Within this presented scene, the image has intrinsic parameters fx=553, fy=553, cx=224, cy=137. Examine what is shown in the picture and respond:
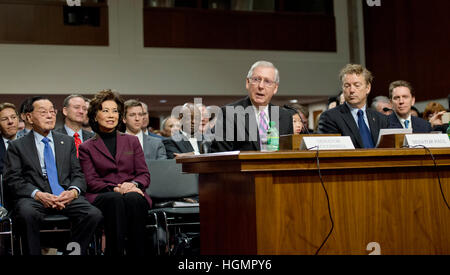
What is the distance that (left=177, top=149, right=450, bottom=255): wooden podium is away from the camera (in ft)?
7.52

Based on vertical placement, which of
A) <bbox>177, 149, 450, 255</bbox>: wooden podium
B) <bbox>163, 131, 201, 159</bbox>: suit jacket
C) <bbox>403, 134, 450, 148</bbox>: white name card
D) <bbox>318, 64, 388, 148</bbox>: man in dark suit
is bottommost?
<bbox>177, 149, 450, 255</bbox>: wooden podium

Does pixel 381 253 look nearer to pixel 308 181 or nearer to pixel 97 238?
pixel 308 181

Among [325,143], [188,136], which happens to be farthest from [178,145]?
[325,143]

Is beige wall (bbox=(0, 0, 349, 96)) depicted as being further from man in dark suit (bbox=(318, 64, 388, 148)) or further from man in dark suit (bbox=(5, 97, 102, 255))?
man in dark suit (bbox=(318, 64, 388, 148))

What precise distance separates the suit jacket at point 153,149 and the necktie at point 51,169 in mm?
1097

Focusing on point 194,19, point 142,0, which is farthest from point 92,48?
point 194,19

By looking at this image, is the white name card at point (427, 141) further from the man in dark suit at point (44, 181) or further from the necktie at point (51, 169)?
the necktie at point (51, 169)

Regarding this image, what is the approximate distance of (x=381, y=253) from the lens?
7.97 feet

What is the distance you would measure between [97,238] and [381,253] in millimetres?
2139

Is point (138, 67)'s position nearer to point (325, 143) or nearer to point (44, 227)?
point (44, 227)

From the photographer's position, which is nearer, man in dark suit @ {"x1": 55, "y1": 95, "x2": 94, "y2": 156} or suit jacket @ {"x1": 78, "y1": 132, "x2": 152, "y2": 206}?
suit jacket @ {"x1": 78, "y1": 132, "x2": 152, "y2": 206}

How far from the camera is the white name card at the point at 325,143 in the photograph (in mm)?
2461

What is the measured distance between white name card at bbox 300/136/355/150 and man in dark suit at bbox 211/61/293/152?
0.78m

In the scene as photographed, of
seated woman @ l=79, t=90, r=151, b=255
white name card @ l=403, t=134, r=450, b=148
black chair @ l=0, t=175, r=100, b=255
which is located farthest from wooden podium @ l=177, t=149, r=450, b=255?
black chair @ l=0, t=175, r=100, b=255
